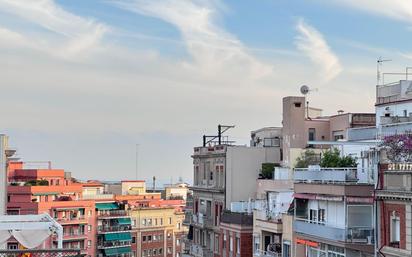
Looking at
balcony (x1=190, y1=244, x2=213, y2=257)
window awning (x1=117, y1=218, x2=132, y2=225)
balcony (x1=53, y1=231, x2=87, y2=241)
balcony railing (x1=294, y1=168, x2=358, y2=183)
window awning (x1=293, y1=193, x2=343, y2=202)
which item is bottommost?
balcony (x1=53, y1=231, x2=87, y2=241)

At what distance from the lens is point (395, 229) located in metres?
27.7

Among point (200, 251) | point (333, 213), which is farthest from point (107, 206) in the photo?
point (333, 213)

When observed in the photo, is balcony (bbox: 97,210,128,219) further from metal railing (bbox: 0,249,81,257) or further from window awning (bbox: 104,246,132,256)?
metal railing (bbox: 0,249,81,257)

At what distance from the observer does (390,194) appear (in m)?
27.4

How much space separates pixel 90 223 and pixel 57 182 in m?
6.56

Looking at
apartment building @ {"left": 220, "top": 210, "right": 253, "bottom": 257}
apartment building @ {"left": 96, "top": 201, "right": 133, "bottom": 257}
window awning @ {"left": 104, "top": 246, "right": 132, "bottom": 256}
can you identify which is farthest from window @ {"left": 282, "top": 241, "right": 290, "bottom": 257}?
window awning @ {"left": 104, "top": 246, "right": 132, "bottom": 256}

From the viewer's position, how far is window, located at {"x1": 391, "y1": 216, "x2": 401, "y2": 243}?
89.4ft

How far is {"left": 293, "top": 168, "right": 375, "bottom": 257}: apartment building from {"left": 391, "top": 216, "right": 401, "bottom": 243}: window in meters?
2.17

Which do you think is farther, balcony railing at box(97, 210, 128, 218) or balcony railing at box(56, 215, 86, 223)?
balcony railing at box(97, 210, 128, 218)

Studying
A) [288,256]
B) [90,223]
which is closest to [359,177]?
[288,256]

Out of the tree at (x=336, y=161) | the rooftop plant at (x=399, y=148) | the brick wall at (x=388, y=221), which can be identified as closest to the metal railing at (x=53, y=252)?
the brick wall at (x=388, y=221)

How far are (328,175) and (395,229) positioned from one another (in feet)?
20.0

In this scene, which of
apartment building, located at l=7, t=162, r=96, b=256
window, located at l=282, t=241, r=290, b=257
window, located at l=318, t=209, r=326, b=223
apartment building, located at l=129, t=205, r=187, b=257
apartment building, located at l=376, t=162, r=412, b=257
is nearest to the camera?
apartment building, located at l=376, t=162, r=412, b=257

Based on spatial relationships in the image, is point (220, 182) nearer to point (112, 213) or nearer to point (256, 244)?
point (256, 244)
